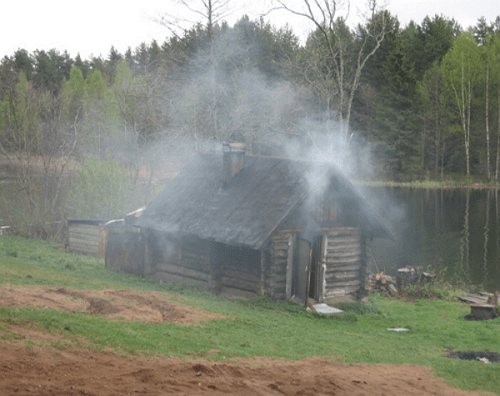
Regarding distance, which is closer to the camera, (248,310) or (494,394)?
(494,394)

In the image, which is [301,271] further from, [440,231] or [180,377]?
[440,231]

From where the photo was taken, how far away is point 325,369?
46.7 feet

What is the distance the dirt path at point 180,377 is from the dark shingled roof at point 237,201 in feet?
28.0

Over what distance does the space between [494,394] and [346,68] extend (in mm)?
63311

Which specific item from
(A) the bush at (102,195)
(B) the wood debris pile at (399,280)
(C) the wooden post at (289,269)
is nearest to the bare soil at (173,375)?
(C) the wooden post at (289,269)

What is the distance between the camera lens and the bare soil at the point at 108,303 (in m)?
17.2

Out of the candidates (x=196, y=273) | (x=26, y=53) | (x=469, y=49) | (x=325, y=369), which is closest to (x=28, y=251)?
(x=196, y=273)

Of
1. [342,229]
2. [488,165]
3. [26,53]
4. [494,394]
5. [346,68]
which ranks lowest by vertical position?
[494,394]

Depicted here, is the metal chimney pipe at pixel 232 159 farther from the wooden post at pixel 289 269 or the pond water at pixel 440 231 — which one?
the pond water at pixel 440 231

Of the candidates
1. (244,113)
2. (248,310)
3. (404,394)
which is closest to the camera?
(404,394)

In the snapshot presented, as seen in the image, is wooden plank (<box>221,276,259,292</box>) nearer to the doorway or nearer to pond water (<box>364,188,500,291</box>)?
the doorway

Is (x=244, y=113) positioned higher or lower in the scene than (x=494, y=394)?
higher

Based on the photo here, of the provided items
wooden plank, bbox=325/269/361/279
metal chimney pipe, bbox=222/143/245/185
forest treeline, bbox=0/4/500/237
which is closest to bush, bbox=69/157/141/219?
forest treeline, bbox=0/4/500/237

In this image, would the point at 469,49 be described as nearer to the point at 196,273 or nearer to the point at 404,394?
the point at 196,273
